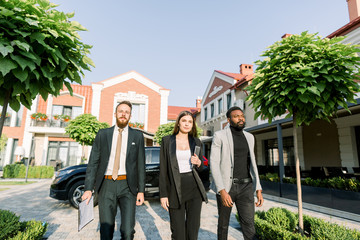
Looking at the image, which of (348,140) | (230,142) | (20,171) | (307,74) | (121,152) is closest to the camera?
(121,152)

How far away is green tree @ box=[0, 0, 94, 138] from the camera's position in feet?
7.32

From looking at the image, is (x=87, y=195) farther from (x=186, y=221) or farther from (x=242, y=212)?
(x=242, y=212)

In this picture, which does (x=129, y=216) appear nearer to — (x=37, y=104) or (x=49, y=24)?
(x=49, y=24)

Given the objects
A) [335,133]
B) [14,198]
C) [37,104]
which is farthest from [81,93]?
[335,133]

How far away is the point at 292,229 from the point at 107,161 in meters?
3.83

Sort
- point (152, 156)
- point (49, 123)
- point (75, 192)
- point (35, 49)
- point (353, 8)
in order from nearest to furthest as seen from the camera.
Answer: point (35, 49)
point (75, 192)
point (152, 156)
point (353, 8)
point (49, 123)

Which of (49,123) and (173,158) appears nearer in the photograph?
(173,158)

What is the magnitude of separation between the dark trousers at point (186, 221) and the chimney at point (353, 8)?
41.7ft

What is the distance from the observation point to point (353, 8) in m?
10.2

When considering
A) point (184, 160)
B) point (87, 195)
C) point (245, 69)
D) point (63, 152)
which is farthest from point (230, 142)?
point (63, 152)

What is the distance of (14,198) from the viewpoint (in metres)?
7.91

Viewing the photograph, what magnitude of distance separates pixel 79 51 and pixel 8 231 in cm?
275

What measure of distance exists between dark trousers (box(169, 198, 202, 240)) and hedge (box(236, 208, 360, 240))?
5.72ft

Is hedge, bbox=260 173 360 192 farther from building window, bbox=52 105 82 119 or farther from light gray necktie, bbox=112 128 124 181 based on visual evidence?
building window, bbox=52 105 82 119
